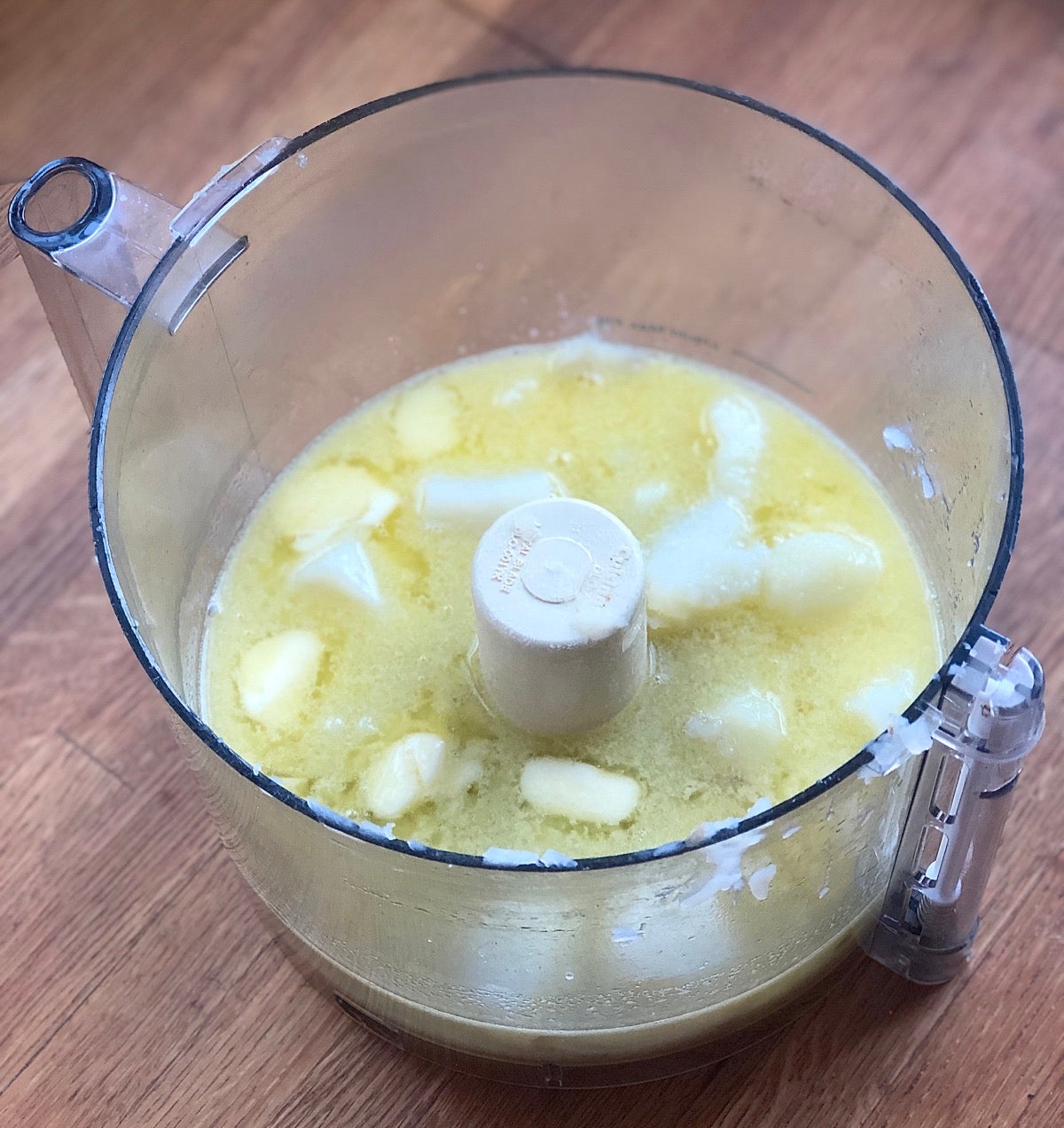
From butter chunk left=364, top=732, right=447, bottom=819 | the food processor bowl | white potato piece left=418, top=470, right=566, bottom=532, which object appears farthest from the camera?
white potato piece left=418, top=470, right=566, bottom=532

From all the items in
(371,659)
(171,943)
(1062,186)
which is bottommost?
(171,943)

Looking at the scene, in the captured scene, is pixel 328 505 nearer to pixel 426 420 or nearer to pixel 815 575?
pixel 426 420

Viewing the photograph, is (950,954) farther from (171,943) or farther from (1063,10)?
(1063,10)

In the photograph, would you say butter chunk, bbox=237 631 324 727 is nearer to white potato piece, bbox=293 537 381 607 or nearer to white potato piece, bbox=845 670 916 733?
white potato piece, bbox=293 537 381 607

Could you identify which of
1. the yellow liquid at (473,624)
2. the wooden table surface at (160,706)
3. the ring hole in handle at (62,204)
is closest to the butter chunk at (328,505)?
the yellow liquid at (473,624)

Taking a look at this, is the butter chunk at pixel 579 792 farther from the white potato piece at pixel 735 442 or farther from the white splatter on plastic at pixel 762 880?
the white potato piece at pixel 735 442

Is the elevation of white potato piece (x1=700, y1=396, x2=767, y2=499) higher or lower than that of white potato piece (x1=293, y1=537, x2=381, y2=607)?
higher

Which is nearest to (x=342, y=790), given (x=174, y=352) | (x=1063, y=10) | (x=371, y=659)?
(x=371, y=659)

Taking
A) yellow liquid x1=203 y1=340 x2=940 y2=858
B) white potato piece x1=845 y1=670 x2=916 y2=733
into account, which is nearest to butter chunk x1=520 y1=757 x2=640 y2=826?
yellow liquid x1=203 y1=340 x2=940 y2=858
